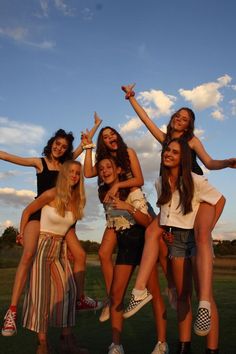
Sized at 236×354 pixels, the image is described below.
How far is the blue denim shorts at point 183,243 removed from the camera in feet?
15.3

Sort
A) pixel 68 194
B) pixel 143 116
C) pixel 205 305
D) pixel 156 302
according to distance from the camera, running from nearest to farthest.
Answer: pixel 205 305, pixel 156 302, pixel 68 194, pixel 143 116

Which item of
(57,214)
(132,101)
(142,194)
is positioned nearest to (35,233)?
(57,214)

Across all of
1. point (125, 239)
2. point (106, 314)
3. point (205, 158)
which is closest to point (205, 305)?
point (125, 239)

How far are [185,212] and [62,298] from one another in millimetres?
2054

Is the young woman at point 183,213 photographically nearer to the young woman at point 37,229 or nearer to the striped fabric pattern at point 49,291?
the young woman at point 37,229

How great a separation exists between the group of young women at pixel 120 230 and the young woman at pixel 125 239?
12 millimetres

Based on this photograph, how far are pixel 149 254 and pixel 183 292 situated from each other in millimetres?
798

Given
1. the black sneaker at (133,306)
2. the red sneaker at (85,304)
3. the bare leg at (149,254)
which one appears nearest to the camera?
the black sneaker at (133,306)

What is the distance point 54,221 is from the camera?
5.40 meters

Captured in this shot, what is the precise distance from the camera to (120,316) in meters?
5.02

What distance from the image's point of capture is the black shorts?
5.07m

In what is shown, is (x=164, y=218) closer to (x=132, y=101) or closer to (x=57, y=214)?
(x=57, y=214)

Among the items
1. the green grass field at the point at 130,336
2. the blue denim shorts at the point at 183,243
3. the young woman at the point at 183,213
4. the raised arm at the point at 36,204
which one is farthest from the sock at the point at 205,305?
the raised arm at the point at 36,204

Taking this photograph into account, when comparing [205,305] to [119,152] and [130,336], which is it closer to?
[119,152]
